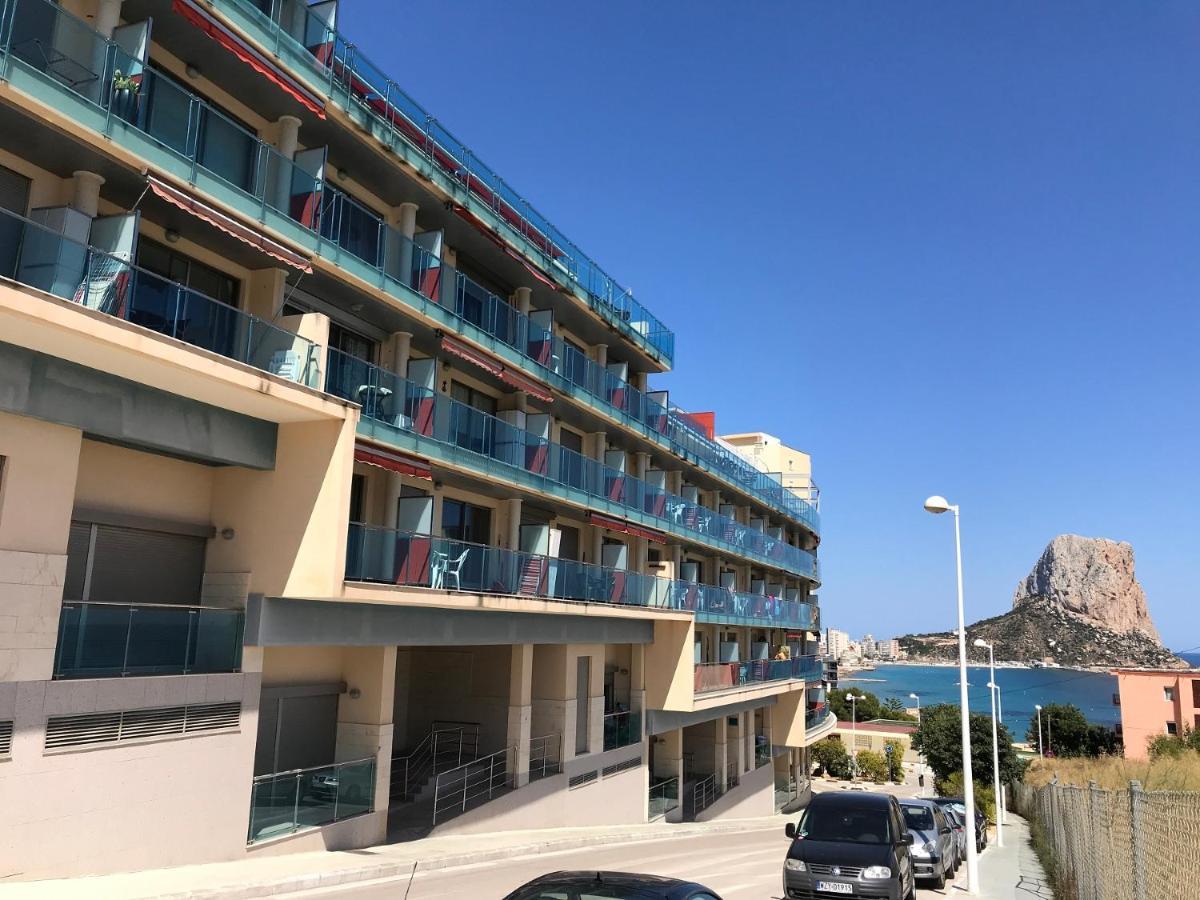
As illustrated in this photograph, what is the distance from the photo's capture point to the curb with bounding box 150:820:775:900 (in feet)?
36.0

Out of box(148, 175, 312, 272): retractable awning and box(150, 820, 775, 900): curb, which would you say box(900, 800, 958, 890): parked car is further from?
box(148, 175, 312, 272): retractable awning

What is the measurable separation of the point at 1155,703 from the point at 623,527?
61.0m

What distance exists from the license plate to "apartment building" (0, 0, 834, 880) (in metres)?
8.42

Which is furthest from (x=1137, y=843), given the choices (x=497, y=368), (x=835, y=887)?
(x=497, y=368)

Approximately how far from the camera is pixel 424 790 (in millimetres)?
20359

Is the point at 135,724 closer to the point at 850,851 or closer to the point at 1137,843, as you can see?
the point at 850,851

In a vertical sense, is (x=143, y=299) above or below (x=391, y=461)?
above

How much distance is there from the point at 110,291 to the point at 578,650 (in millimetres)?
17067

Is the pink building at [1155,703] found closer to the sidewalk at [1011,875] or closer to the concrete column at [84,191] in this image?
the sidewalk at [1011,875]

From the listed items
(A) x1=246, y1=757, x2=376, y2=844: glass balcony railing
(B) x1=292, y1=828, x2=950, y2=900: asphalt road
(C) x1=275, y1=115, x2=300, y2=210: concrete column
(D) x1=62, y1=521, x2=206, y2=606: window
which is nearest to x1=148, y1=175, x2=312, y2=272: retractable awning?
(C) x1=275, y1=115, x2=300, y2=210: concrete column

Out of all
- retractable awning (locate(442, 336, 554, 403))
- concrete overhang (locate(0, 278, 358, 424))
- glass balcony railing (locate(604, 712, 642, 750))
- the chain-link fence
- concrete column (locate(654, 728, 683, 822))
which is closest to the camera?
the chain-link fence

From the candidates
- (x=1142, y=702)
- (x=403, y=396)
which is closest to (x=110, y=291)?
(x=403, y=396)

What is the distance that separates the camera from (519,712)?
22.2 meters

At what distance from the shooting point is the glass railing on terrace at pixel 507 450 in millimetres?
16375
